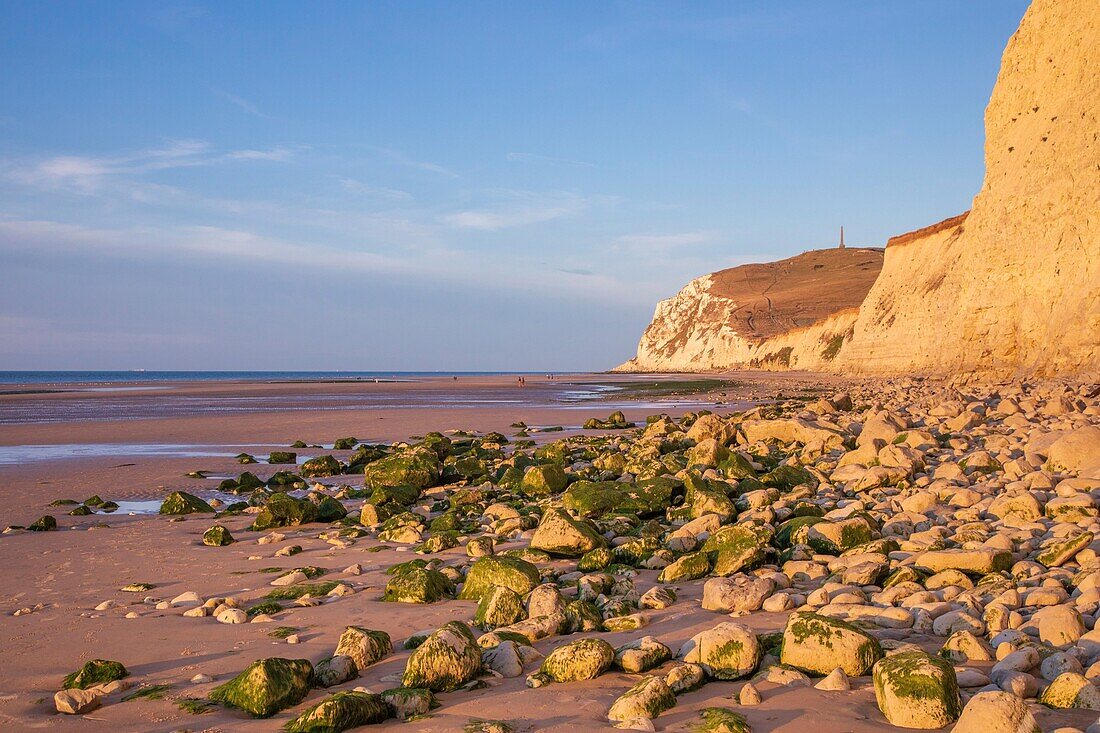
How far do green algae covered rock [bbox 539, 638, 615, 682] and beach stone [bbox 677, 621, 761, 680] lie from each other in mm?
421

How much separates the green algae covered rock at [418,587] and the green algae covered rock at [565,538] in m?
1.19

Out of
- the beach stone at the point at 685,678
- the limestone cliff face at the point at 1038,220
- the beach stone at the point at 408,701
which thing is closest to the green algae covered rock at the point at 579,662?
the beach stone at the point at 685,678

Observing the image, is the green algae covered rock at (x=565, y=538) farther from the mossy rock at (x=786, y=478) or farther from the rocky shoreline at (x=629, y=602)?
the mossy rock at (x=786, y=478)

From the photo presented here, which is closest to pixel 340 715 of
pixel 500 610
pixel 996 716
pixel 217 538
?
pixel 500 610

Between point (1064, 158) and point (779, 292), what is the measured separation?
281 feet

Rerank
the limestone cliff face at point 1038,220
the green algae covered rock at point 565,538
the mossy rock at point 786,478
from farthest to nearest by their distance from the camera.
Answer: the limestone cliff face at point 1038,220
the mossy rock at point 786,478
the green algae covered rock at point 565,538

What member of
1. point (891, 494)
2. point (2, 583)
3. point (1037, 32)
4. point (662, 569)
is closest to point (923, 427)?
point (891, 494)

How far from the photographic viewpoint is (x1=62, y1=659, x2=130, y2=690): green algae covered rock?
3963mm

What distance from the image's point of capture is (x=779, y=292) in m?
104

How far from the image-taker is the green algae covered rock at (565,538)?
263 inches

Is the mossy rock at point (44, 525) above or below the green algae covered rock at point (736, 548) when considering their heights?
below

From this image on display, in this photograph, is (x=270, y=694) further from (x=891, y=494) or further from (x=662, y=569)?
(x=891, y=494)

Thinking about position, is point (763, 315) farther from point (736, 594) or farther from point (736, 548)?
point (736, 594)

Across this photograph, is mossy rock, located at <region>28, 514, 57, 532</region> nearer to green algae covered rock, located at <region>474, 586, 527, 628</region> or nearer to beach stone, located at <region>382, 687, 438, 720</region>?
green algae covered rock, located at <region>474, 586, 527, 628</region>
